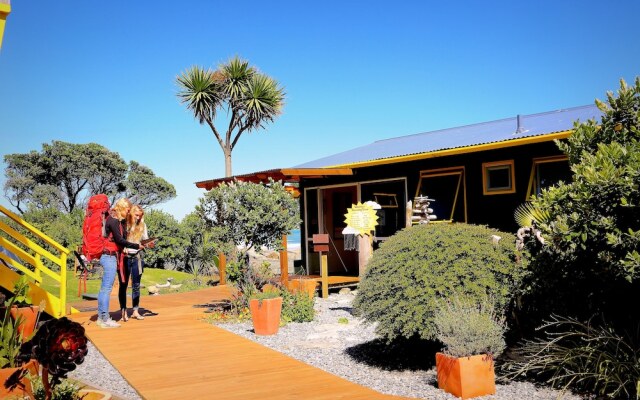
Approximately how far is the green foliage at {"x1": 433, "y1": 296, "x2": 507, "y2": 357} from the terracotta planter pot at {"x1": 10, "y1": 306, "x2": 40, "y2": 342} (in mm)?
4038

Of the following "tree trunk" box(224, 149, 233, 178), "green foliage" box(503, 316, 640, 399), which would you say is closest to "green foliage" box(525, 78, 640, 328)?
"green foliage" box(503, 316, 640, 399)

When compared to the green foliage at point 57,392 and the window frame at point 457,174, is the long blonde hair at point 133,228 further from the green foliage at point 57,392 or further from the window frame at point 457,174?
the window frame at point 457,174

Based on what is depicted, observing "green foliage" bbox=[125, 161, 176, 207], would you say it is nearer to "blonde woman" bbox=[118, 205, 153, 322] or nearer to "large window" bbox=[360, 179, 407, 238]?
"large window" bbox=[360, 179, 407, 238]

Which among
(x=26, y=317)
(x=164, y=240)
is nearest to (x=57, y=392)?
(x=26, y=317)

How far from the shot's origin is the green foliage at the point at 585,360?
16.9 feet

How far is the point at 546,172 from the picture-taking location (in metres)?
11.3

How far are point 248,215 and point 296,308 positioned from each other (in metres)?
1.68

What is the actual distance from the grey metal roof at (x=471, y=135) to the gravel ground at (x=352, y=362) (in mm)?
4995

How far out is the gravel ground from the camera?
565 centimetres

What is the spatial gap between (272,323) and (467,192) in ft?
18.5

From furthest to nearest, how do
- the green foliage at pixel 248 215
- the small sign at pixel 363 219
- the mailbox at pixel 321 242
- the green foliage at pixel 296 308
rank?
1. the mailbox at pixel 321 242
2. the small sign at pixel 363 219
3. the green foliage at pixel 248 215
4. the green foliage at pixel 296 308

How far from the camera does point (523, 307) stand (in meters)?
6.41

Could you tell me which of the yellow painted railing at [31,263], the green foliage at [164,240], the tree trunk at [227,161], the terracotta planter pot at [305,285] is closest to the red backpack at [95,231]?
the yellow painted railing at [31,263]

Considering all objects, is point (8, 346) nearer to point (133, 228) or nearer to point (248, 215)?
point (133, 228)
